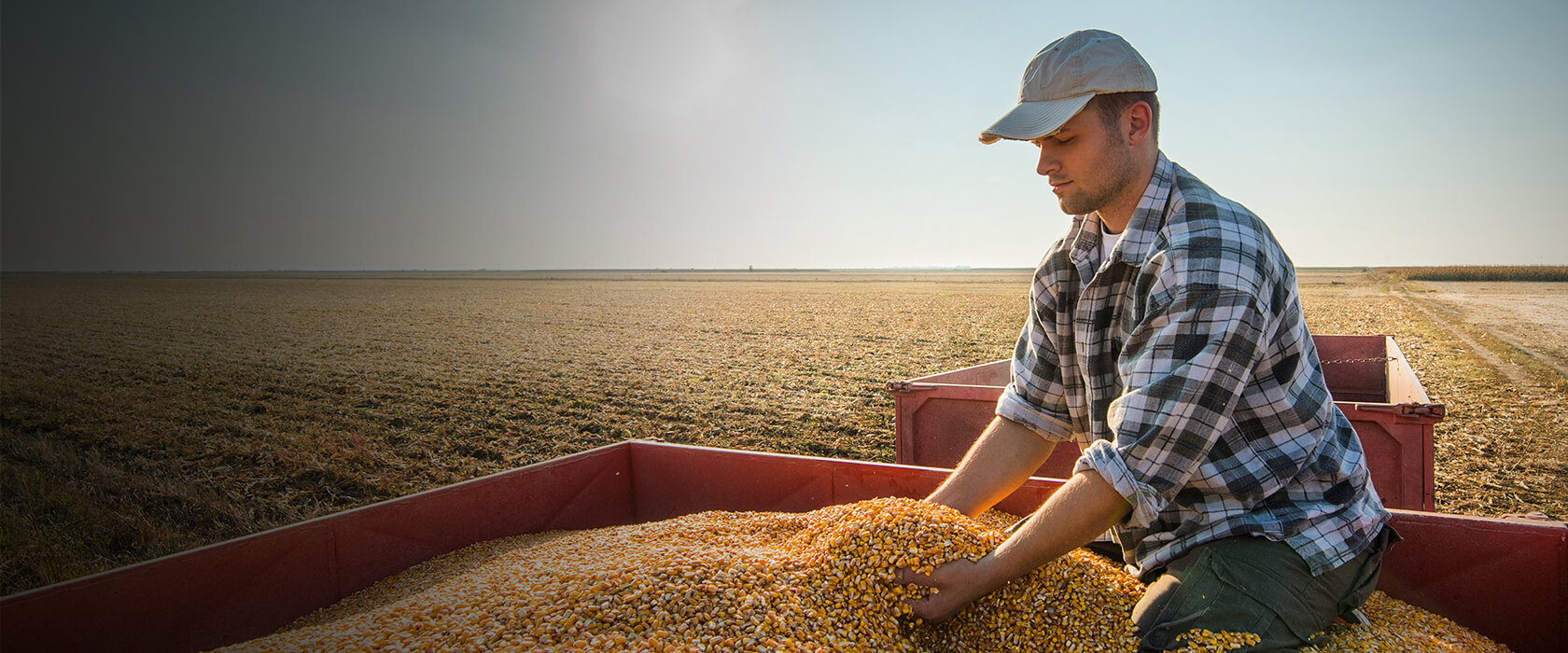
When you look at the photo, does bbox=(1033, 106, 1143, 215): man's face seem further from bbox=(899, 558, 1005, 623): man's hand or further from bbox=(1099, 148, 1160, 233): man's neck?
bbox=(899, 558, 1005, 623): man's hand

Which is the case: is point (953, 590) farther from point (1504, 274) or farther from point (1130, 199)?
point (1504, 274)

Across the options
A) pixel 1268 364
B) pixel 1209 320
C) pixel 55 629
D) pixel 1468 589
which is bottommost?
pixel 1468 589

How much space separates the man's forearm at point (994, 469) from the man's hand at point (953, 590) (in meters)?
0.49

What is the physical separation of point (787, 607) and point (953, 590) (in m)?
0.50

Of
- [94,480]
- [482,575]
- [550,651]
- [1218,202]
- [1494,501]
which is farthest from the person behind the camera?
[94,480]

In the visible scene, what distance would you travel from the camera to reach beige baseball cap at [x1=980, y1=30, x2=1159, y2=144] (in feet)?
7.34

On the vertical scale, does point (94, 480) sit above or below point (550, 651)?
below

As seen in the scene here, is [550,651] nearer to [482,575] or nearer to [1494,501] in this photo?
[482,575]

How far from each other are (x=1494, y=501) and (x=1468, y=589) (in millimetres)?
5155

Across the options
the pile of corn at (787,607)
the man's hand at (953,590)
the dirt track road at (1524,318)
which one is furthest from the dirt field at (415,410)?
the man's hand at (953,590)

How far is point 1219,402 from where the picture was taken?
2.11 m

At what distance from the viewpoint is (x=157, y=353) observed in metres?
18.5

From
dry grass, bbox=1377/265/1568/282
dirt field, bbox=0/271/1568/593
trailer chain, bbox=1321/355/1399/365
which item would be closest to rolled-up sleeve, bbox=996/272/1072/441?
trailer chain, bbox=1321/355/1399/365

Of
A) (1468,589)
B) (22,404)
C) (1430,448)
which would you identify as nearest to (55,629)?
(1468,589)
